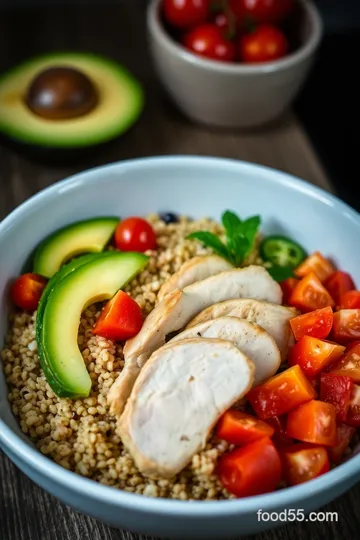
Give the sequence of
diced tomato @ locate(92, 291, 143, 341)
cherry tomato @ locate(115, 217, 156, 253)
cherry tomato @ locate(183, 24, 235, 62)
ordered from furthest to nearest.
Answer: cherry tomato @ locate(183, 24, 235, 62) → cherry tomato @ locate(115, 217, 156, 253) → diced tomato @ locate(92, 291, 143, 341)

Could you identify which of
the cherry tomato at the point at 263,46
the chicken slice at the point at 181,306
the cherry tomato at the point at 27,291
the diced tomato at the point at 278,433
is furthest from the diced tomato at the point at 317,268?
the cherry tomato at the point at 263,46

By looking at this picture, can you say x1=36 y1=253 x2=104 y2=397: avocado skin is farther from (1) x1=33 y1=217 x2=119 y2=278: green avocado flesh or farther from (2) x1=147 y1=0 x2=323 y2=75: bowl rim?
(2) x1=147 y1=0 x2=323 y2=75: bowl rim

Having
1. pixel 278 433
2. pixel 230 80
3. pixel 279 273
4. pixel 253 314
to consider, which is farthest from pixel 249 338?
pixel 230 80

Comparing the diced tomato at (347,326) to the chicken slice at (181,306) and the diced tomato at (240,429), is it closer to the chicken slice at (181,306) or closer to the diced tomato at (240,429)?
the chicken slice at (181,306)

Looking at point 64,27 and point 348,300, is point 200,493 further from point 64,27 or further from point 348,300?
point 64,27

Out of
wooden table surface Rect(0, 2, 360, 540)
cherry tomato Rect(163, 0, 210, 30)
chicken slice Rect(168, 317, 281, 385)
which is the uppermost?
cherry tomato Rect(163, 0, 210, 30)

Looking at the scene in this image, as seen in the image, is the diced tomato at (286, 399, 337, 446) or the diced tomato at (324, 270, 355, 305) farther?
the diced tomato at (324, 270, 355, 305)

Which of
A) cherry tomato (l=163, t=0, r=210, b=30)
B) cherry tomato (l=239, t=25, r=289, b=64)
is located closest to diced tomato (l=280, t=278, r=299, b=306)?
cherry tomato (l=239, t=25, r=289, b=64)
